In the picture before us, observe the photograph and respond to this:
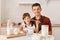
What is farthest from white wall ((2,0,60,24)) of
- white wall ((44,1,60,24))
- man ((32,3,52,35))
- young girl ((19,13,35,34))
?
young girl ((19,13,35,34))

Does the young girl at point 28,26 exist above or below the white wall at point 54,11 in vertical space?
below

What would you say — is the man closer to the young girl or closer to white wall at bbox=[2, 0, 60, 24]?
the young girl

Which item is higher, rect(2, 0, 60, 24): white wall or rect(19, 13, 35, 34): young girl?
rect(2, 0, 60, 24): white wall

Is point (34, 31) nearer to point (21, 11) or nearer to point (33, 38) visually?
point (33, 38)

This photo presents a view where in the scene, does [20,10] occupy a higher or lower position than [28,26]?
higher

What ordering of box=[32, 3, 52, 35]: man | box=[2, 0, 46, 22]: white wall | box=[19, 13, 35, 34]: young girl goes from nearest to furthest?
1. box=[19, 13, 35, 34]: young girl
2. box=[32, 3, 52, 35]: man
3. box=[2, 0, 46, 22]: white wall

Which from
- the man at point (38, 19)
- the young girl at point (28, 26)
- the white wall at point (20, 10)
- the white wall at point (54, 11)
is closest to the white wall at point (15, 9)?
the white wall at point (20, 10)

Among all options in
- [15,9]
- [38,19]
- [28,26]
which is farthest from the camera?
[15,9]

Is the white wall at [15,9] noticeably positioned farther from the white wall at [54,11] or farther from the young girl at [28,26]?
the young girl at [28,26]

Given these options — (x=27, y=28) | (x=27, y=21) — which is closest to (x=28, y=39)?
(x=27, y=28)

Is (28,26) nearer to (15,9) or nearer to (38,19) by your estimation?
(38,19)

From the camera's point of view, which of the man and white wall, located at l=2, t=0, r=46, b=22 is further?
white wall, located at l=2, t=0, r=46, b=22

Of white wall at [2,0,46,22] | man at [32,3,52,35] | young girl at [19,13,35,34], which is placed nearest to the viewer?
young girl at [19,13,35,34]

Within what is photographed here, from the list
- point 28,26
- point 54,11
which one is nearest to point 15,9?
point 54,11
